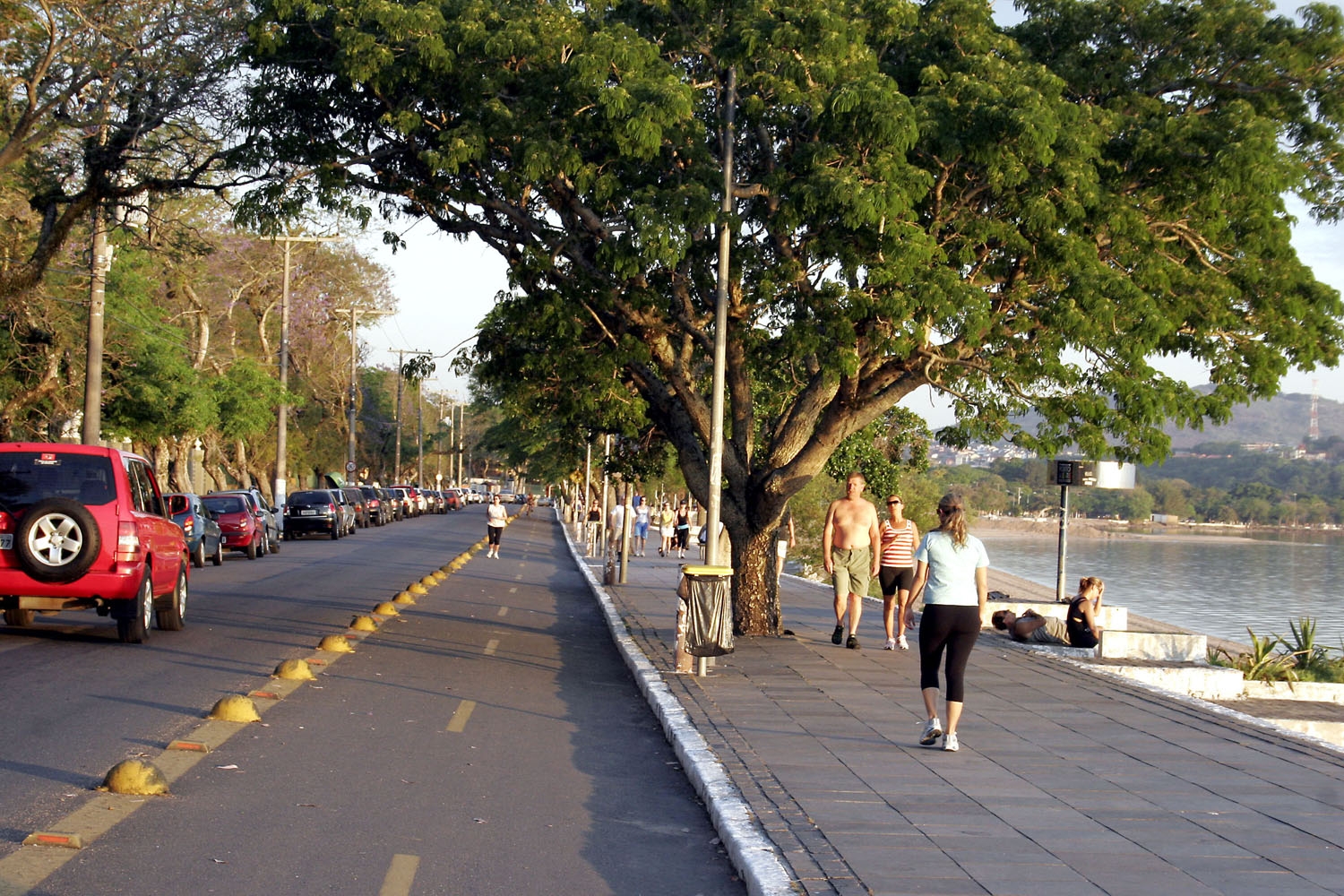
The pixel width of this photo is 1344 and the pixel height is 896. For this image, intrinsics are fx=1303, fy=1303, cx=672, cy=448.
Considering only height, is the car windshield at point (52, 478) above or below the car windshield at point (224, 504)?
above

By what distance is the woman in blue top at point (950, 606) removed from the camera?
8969 mm

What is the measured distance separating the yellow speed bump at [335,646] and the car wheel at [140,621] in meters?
1.81

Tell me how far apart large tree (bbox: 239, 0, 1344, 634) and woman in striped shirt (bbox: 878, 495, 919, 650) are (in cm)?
129

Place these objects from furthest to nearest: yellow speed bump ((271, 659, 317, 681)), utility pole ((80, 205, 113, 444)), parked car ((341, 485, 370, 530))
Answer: parked car ((341, 485, 370, 530))
utility pole ((80, 205, 113, 444))
yellow speed bump ((271, 659, 317, 681))

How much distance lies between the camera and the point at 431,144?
602 inches

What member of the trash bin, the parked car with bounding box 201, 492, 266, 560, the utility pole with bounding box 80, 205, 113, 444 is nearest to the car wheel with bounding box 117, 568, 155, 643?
the trash bin

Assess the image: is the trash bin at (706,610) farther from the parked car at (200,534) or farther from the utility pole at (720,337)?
the parked car at (200,534)

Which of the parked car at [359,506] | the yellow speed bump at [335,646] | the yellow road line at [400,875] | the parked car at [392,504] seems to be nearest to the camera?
the yellow road line at [400,875]

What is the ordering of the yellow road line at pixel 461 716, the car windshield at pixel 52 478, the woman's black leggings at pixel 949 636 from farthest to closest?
the car windshield at pixel 52 478, the yellow road line at pixel 461 716, the woman's black leggings at pixel 949 636

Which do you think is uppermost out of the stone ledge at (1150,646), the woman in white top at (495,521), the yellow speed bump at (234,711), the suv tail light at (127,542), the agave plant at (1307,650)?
the suv tail light at (127,542)

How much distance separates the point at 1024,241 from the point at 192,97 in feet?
36.4

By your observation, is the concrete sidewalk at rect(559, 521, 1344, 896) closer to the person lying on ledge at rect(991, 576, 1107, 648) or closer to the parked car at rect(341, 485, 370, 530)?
the person lying on ledge at rect(991, 576, 1107, 648)

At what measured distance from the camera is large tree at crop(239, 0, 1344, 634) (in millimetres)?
13273

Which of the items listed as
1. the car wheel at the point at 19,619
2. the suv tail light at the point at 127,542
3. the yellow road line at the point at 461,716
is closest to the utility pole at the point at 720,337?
the yellow road line at the point at 461,716
